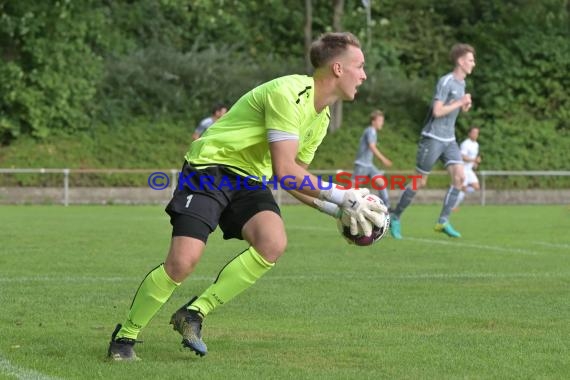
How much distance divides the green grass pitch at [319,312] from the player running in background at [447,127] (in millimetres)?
771

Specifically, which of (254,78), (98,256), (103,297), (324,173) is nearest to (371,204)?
(103,297)

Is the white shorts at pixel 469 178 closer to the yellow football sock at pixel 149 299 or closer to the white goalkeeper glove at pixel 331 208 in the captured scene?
the white goalkeeper glove at pixel 331 208

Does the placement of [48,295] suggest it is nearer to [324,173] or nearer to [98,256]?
[98,256]

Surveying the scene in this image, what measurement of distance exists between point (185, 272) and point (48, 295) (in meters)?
3.53

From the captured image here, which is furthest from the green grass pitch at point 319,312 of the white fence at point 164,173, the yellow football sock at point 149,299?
the white fence at point 164,173

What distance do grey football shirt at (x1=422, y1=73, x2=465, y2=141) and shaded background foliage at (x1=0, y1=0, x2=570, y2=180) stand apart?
1872 cm

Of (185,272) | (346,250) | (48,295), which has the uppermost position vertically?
(185,272)

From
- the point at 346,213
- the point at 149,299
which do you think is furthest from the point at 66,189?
the point at 346,213

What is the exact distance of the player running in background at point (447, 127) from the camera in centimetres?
1662

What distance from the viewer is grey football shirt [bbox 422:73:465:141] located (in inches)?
659

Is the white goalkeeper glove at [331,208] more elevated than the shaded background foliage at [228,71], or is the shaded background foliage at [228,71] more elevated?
the white goalkeeper glove at [331,208]

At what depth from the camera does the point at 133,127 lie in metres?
36.1

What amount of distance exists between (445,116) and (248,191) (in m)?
10.1

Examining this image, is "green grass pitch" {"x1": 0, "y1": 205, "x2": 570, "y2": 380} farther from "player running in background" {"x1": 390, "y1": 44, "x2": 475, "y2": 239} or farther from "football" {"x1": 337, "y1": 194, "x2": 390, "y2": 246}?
"player running in background" {"x1": 390, "y1": 44, "x2": 475, "y2": 239}
